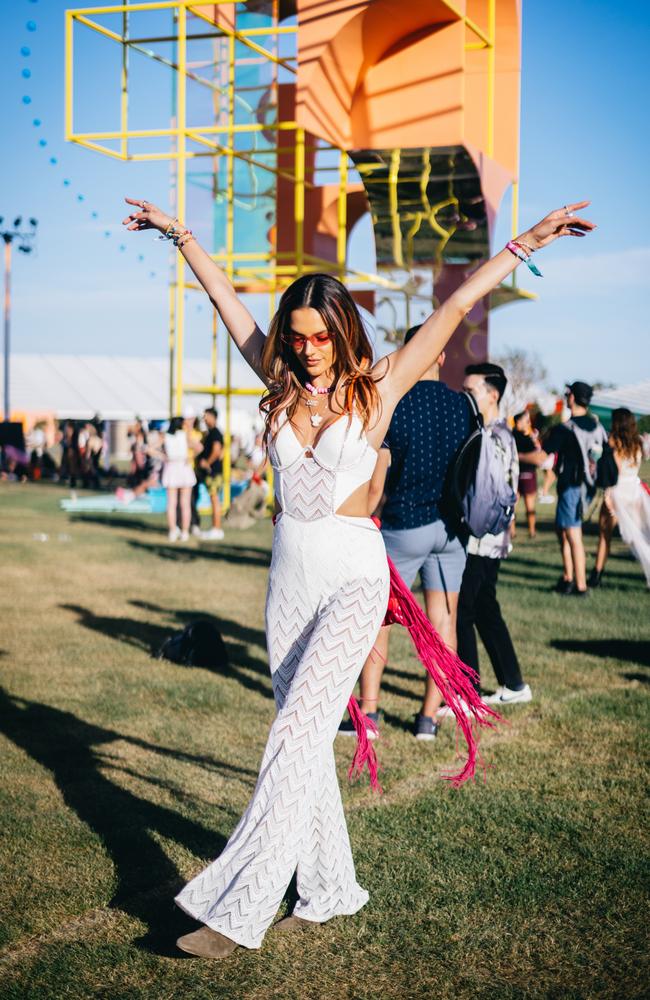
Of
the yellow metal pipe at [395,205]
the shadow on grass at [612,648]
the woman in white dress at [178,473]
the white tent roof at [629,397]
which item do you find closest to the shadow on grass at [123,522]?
the woman in white dress at [178,473]

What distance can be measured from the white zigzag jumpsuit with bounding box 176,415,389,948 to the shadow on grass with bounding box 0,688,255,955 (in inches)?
18.8

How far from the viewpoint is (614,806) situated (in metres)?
4.88

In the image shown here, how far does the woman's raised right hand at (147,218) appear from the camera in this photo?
3932 mm

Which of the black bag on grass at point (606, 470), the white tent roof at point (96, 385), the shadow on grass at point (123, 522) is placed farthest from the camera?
the white tent roof at point (96, 385)

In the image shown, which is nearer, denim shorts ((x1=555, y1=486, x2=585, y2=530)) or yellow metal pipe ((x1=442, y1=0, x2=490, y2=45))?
denim shorts ((x1=555, y1=486, x2=585, y2=530))

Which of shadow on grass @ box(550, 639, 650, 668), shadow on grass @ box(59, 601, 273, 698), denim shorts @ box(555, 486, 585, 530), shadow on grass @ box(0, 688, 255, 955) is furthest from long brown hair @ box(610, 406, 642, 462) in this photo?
shadow on grass @ box(0, 688, 255, 955)

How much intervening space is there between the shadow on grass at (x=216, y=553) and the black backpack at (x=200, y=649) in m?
5.70

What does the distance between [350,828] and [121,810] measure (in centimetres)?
104

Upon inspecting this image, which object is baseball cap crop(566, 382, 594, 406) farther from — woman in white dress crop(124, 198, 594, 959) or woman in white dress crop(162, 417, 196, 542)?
woman in white dress crop(124, 198, 594, 959)

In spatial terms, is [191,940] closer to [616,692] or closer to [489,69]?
[616,692]

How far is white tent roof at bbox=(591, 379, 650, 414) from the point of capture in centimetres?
3475

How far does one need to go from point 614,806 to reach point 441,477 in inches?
80.4

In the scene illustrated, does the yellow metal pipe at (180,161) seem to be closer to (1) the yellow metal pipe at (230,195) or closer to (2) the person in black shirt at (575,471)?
(1) the yellow metal pipe at (230,195)

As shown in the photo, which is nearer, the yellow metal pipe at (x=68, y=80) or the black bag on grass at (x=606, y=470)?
the black bag on grass at (x=606, y=470)
